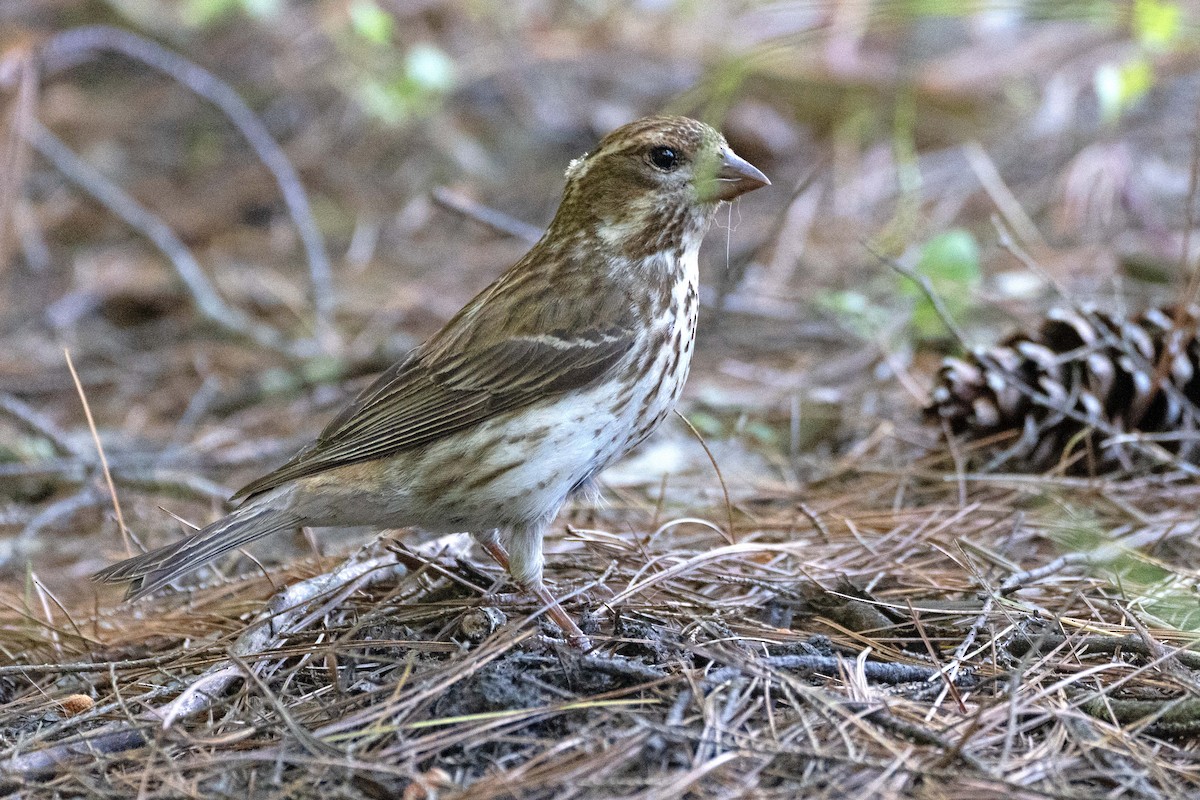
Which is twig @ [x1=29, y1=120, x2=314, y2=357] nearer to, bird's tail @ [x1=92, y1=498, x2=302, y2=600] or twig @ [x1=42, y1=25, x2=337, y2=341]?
twig @ [x1=42, y1=25, x2=337, y2=341]

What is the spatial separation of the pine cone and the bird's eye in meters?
1.70

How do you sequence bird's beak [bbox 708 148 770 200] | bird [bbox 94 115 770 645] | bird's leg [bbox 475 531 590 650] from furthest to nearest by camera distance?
1. bird's beak [bbox 708 148 770 200]
2. bird [bbox 94 115 770 645]
3. bird's leg [bbox 475 531 590 650]

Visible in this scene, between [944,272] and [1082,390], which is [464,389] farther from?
[944,272]

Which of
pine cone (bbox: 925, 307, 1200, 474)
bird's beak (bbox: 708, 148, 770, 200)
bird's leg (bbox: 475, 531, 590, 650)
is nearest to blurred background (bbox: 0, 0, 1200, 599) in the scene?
pine cone (bbox: 925, 307, 1200, 474)

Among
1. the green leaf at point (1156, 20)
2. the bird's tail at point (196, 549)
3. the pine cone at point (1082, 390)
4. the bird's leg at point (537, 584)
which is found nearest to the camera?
the bird's leg at point (537, 584)

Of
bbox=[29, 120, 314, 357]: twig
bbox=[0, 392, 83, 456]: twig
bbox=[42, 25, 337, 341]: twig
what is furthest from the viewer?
bbox=[42, 25, 337, 341]: twig

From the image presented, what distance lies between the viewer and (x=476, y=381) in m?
3.99

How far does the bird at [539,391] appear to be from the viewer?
12.5 feet

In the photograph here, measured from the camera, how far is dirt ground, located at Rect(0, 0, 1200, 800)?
2.86m

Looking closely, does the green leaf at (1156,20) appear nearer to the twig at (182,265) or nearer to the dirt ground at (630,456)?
the dirt ground at (630,456)

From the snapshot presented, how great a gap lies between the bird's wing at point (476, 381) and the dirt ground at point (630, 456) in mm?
406

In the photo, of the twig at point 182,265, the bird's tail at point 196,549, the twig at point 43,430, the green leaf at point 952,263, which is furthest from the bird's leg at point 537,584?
the twig at point 182,265

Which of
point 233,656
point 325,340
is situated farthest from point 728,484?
point 325,340

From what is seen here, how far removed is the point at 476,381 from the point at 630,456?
1.84 m
